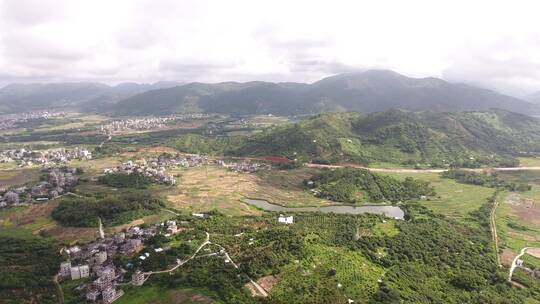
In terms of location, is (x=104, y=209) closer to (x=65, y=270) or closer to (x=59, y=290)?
(x=65, y=270)

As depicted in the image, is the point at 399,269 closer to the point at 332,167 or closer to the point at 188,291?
the point at 188,291

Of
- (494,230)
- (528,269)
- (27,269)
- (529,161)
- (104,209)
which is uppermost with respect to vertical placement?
(104,209)

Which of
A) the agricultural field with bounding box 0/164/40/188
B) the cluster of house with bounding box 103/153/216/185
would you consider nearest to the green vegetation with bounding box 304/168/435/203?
the cluster of house with bounding box 103/153/216/185

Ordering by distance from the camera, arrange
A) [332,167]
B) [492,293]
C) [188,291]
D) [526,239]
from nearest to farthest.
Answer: [188,291], [492,293], [526,239], [332,167]

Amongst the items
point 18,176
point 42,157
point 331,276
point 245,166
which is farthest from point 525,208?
point 42,157

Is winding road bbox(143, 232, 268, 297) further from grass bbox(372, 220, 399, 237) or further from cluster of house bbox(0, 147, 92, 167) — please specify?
cluster of house bbox(0, 147, 92, 167)

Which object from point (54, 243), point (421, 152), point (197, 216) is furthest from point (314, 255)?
point (421, 152)
